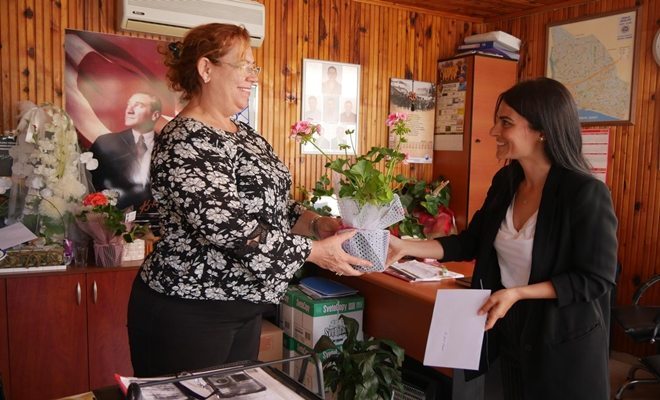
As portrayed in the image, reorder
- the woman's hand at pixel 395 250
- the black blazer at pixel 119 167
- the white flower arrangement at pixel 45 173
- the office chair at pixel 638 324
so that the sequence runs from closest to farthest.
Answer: the woman's hand at pixel 395 250, the white flower arrangement at pixel 45 173, the office chair at pixel 638 324, the black blazer at pixel 119 167

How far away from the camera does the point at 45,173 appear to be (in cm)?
294

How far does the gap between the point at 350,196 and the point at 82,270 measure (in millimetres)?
2031

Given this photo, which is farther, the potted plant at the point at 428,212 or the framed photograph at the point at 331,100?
the framed photograph at the point at 331,100

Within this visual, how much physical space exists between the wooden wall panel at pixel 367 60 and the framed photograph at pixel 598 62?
2.8 inches

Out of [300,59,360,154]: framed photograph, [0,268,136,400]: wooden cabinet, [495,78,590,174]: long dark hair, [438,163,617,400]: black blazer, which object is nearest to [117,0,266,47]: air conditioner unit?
[300,59,360,154]: framed photograph

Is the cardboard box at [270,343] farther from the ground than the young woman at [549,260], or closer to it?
closer to it

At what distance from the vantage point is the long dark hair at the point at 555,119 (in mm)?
1602

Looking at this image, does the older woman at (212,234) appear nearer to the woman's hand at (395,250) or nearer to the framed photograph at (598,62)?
the woman's hand at (395,250)

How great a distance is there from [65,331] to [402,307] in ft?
5.72

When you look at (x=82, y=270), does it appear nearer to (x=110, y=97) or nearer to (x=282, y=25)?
(x=110, y=97)

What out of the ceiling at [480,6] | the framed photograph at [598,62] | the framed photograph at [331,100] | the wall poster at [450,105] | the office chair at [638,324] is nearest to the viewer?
the office chair at [638,324]

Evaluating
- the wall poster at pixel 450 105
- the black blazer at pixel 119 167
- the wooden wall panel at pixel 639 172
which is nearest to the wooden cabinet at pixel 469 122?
the wall poster at pixel 450 105

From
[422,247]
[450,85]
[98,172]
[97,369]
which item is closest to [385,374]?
[422,247]

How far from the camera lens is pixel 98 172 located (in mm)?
3562
